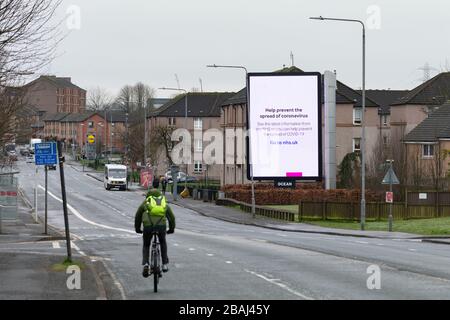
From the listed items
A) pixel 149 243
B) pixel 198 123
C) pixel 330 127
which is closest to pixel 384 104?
pixel 198 123

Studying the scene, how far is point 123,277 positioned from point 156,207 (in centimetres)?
328

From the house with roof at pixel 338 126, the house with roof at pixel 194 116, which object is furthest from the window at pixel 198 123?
the house with roof at pixel 338 126

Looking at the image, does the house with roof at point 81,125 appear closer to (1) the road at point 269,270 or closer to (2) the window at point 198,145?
(2) the window at point 198,145

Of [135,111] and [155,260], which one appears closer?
[155,260]

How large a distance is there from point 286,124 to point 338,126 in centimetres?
2937

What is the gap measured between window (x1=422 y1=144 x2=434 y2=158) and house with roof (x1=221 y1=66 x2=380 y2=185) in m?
11.3

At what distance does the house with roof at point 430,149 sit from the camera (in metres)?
63.9

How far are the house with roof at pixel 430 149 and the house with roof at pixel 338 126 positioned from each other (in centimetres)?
1070

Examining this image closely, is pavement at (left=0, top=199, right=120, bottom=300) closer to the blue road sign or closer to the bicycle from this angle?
the bicycle

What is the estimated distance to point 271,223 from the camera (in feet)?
165

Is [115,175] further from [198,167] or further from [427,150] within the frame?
[427,150]

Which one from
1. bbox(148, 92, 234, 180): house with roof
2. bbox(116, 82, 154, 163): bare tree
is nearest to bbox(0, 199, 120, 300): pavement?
bbox(116, 82, 154, 163): bare tree

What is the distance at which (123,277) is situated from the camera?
17703 millimetres
